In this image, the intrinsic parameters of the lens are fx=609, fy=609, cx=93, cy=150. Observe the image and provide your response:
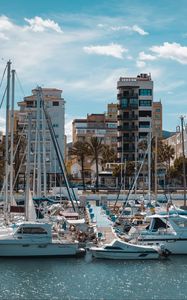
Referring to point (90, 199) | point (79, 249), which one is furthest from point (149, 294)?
point (90, 199)

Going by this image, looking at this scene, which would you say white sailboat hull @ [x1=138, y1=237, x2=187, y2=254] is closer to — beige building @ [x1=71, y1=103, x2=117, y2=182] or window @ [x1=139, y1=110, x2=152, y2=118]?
window @ [x1=139, y1=110, x2=152, y2=118]

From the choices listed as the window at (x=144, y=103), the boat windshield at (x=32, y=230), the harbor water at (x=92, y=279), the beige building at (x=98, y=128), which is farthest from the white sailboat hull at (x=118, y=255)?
the beige building at (x=98, y=128)

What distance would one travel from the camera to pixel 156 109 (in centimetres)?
18838

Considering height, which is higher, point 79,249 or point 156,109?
point 156,109

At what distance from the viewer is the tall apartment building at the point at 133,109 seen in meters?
142

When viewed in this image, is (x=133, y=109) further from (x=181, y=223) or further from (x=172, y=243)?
(x=172, y=243)

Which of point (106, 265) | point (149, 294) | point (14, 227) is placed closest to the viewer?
point (149, 294)

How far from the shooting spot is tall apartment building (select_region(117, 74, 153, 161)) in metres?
142

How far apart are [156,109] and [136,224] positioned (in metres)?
137

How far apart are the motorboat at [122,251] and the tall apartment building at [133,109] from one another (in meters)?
99.9

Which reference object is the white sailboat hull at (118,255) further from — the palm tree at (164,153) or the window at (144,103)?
the window at (144,103)

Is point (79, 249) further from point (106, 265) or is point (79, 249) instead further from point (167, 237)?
point (167, 237)

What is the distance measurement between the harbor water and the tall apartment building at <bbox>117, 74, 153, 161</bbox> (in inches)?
3918

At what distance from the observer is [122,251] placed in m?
42.0
